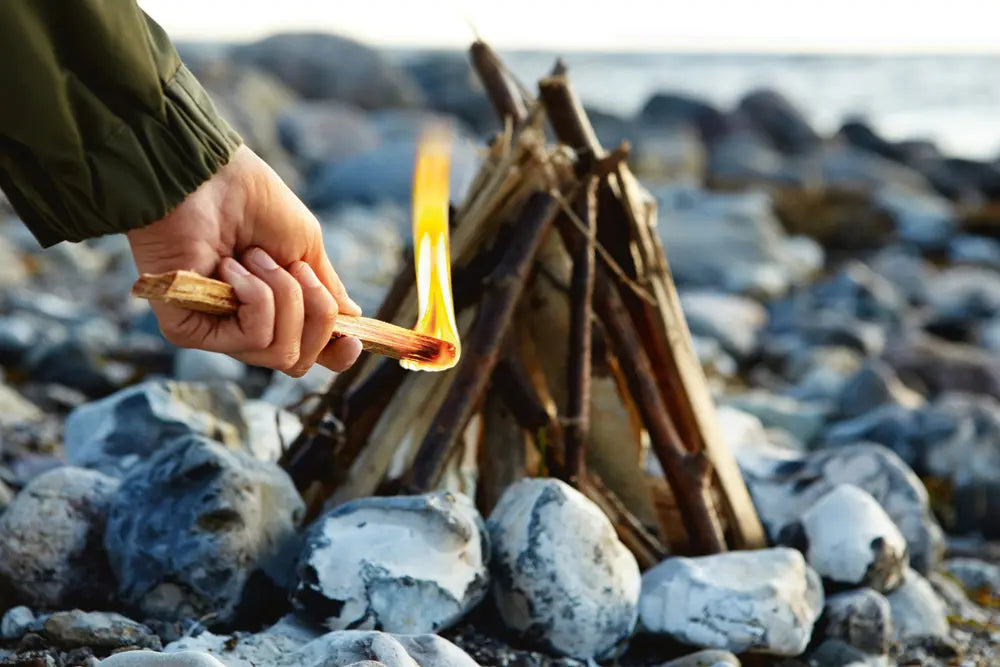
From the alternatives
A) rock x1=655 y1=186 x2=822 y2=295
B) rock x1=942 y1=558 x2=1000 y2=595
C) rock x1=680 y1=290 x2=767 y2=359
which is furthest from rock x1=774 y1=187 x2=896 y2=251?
rock x1=942 y1=558 x2=1000 y2=595

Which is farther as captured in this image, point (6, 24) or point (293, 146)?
point (293, 146)

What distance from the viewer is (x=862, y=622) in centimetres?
325

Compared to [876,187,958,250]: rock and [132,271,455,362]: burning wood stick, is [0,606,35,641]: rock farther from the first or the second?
[876,187,958,250]: rock

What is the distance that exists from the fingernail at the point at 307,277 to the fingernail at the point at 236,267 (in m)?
0.09

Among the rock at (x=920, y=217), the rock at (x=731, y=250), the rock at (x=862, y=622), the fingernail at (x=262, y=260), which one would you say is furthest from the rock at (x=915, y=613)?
the rock at (x=920, y=217)

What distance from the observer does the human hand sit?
1.84m

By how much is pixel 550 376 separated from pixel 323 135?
15847 millimetres

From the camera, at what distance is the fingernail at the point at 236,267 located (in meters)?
1.90

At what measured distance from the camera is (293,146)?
18578 millimetres

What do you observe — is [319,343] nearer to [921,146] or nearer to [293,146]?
[293,146]

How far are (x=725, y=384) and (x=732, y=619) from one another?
5361 millimetres

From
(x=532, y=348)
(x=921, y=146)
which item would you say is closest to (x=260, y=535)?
(x=532, y=348)

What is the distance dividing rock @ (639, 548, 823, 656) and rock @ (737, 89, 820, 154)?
68.9 ft

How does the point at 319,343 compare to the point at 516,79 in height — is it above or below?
below
